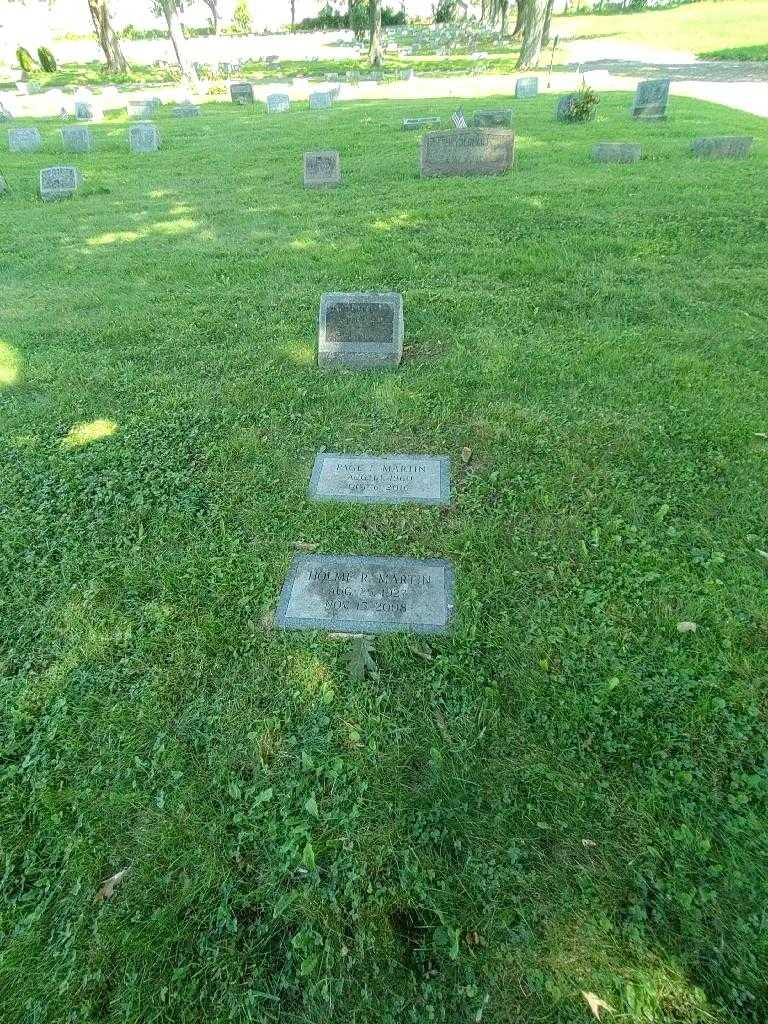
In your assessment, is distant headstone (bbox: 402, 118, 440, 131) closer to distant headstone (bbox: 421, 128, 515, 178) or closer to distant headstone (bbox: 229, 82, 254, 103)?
distant headstone (bbox: 421, 128, 515, 178)

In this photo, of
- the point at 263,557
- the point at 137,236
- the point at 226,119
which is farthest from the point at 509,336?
the point at 226,119

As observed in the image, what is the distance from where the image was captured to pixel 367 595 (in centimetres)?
319

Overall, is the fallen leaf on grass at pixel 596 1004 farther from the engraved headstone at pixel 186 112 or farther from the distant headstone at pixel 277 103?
the engraved headstone at pixel 186 112

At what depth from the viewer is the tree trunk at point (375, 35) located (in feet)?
101

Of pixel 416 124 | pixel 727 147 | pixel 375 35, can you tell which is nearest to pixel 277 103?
pixel 416 124

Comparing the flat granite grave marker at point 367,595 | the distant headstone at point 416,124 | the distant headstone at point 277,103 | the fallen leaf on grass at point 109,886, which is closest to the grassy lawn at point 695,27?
the distant headstone at point 277,103

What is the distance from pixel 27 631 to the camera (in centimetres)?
316

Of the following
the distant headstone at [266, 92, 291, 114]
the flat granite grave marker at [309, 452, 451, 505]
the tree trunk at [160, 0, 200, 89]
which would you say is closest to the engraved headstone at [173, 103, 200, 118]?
the distant headstone at [266, 92, 291, 114]

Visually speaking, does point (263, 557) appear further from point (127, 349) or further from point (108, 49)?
point (108, 49)

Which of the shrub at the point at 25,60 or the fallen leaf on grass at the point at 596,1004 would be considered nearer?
the fallen leaf on grass at the point at 596,1004

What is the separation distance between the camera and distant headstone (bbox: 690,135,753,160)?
33.0 ft

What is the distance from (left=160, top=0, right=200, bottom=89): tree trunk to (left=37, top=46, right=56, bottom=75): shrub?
14.5 meters

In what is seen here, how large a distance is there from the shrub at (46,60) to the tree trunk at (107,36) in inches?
147

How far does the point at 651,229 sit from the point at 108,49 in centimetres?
3905
